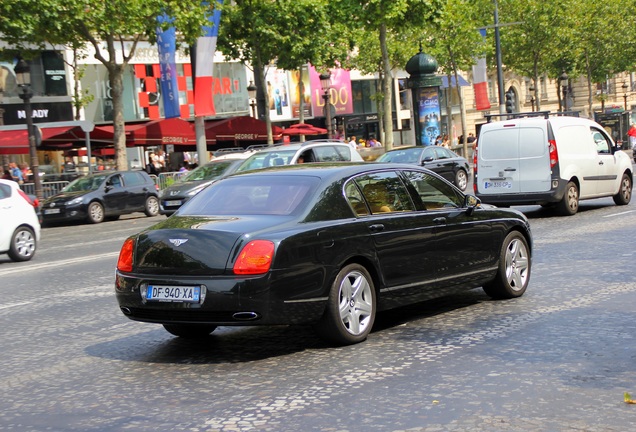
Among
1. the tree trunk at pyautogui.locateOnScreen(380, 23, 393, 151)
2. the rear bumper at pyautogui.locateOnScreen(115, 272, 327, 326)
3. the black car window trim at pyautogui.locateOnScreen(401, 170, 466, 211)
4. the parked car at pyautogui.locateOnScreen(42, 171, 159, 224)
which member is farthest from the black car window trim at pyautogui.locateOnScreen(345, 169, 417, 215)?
the tree trunk at pyautogui.locateOnScreen(380, 23, 393, 151)

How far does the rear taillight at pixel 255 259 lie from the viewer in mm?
7371

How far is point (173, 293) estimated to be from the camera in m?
7.58

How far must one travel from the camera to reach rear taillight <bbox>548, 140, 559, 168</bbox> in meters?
19.3

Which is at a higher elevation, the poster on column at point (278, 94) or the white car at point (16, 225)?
the poster on column at point (278, 94)

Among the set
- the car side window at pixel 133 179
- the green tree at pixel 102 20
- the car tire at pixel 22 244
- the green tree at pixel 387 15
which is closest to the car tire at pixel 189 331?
the car tire at pixel 22 244

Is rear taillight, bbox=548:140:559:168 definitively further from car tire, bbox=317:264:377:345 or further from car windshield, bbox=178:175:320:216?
car tire, bbox=317:264:377:345

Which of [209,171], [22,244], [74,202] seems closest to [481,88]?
[209,171]

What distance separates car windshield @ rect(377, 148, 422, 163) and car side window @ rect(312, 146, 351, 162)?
8267 millimetres

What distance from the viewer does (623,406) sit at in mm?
Answer: 5828

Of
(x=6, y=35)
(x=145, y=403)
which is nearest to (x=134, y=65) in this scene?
(x=6, y=35)

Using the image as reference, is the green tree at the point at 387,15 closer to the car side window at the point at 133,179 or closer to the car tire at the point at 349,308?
the car side window at the point at 133,179

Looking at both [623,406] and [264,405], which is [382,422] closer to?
[264,405]

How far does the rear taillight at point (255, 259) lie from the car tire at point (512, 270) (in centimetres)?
309

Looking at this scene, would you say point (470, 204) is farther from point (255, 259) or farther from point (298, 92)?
point (298, 92)
